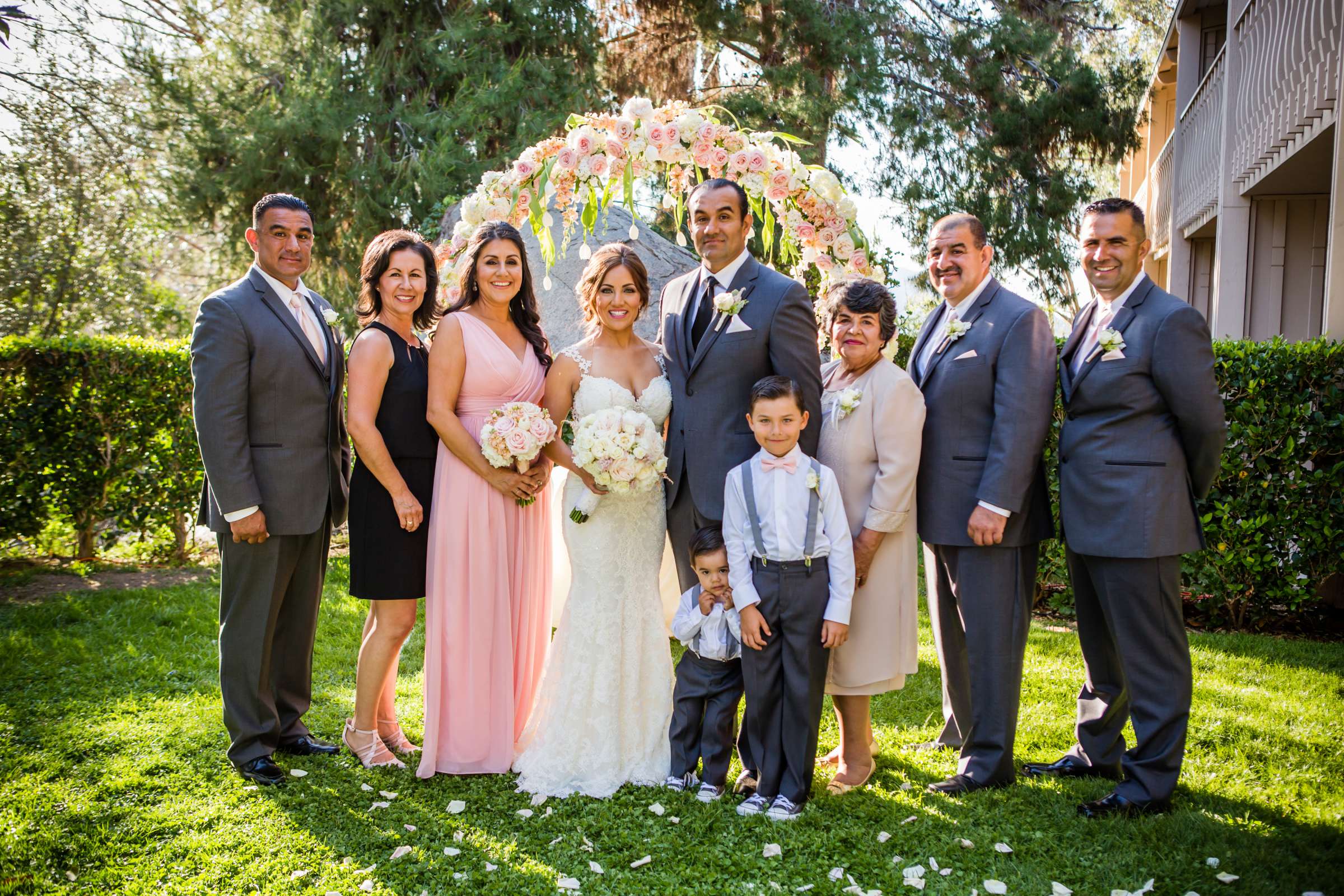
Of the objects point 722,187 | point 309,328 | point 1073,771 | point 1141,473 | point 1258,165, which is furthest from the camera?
point 1258,165

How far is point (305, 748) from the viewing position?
15.6 ft

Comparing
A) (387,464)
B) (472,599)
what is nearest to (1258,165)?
(472,599)

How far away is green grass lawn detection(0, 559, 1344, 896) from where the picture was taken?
349cm

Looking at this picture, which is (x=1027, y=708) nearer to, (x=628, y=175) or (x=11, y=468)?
(x=628, y=175)

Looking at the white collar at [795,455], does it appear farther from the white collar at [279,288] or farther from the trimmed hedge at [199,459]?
the trimmed hedge at [199,459]

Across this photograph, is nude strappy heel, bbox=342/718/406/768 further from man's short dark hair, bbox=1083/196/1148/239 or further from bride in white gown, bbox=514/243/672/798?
man's short dark hair, bbox=1083/196/1148/239

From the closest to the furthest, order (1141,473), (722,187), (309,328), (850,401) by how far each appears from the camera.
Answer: (1141,473)
(850,401)
(722,187)
(309,328)

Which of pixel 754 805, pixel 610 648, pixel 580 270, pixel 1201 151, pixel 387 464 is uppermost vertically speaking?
pixel 1201 151

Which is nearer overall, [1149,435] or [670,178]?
[1149,435]

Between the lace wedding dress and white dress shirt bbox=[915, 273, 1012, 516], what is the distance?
3.97 ft

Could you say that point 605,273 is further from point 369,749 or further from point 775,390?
point 369,749

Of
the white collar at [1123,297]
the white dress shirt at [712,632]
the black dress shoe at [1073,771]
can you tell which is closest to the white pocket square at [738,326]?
the white dress shirt at [712,632]

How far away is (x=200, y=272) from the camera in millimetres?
20594

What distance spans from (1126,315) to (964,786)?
220 cm
